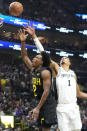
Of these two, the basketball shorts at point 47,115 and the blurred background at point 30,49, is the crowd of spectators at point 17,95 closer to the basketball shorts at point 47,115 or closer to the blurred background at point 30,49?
the blurred background at point 30,49

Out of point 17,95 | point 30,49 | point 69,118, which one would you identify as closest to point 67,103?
point 69,118

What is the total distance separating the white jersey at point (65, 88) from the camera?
147 inches

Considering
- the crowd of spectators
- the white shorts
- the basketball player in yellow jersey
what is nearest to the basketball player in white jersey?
the white shorts

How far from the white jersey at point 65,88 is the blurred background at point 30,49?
5929 millimetres

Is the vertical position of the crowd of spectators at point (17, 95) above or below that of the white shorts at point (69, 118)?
below

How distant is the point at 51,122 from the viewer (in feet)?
12.0

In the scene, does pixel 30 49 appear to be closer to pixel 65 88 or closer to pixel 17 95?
pixel 17 95

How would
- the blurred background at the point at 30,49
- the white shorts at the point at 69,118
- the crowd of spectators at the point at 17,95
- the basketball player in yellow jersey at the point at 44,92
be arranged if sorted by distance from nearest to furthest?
the basketball player in yellow jersey at the point at 44,92 → the white shorts at the point at 69,118 → the crowd of spectators at the point at 17,95 → the blurred background at the point at 30,49

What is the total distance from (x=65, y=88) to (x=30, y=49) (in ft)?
38.6

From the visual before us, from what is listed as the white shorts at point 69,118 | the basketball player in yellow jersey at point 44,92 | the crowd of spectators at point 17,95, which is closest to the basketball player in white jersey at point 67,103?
the white shorts at point 69,118

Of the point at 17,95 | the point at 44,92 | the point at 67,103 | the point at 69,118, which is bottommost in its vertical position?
the point at 17,95

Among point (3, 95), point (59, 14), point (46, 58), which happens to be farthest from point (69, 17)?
point (46, 58)

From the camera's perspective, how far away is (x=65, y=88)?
3.73m

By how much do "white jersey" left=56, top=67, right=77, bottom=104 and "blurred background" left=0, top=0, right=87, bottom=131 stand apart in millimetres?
5929
